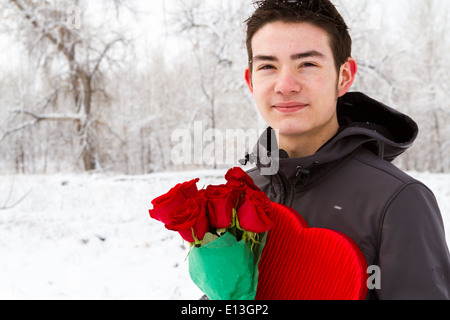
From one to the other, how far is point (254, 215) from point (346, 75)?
706 millimetres

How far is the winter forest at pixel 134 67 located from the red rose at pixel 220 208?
5.86 metres

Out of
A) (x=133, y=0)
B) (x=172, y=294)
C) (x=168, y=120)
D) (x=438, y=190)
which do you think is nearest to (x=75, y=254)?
(x=172, y=294)

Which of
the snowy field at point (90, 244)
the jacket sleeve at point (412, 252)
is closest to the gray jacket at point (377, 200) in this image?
the jacket sleeve at point (412, 252)

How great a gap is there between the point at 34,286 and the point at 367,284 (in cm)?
447

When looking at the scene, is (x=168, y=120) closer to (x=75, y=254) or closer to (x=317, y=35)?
(x=75, y=254)

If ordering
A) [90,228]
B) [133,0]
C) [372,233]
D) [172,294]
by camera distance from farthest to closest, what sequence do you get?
[133,0], [90,228], [172,294], [372,233]

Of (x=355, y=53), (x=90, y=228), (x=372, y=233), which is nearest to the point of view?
(x=372, y=233)

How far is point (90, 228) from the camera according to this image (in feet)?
20.4

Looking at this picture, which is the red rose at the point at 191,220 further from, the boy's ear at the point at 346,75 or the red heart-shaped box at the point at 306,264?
the boy's ear at the point at 346,75

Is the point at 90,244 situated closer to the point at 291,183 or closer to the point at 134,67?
the point at 291,183

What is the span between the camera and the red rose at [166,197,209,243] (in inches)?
34.2

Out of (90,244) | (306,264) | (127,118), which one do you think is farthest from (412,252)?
(127,118)

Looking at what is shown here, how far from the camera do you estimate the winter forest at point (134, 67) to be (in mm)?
9820

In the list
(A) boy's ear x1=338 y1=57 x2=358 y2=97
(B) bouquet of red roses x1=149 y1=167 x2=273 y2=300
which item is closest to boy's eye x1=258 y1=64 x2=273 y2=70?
(A) boy's ear x1=338 y1=57 x2=358 y2=97
